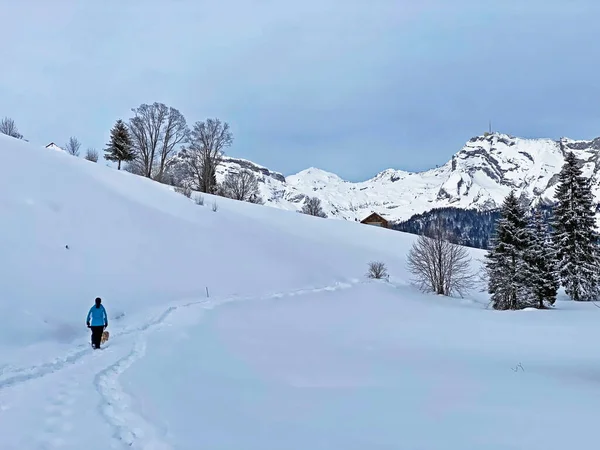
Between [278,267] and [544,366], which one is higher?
[278,267]

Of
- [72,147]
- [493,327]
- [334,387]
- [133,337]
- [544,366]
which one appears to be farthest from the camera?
[72,147]

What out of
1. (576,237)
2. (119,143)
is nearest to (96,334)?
(576,237)

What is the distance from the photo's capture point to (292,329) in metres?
15.3

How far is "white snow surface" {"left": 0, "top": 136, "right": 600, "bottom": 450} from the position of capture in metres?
5.64

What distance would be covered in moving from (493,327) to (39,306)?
51.4 feet

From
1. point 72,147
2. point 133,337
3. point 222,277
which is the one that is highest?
point 72,147

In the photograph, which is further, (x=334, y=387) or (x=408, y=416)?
(x=334, y=387)

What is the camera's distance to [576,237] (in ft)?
94.9

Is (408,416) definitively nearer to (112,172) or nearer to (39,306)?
(39,306)

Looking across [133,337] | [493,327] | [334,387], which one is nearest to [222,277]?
[133,337]

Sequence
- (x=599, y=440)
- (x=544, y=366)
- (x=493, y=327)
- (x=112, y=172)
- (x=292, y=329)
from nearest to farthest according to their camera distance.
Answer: (x=599, y=440) → (x=544, y=366) → (x=292, y=329) → (x=493, y=327) → (x=112, y=172)

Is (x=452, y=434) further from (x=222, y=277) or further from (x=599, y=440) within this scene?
(x=222, y=277)

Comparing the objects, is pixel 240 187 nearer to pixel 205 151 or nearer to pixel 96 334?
pixel 205 151

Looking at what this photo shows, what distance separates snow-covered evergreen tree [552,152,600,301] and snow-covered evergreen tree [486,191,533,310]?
298 centimetres
